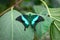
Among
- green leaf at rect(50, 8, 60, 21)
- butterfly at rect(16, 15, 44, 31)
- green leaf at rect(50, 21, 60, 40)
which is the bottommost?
green leaf at rect(50, 21, 60, 40)

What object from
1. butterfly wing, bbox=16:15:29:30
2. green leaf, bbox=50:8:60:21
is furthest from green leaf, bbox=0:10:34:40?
green leaf, bbox=50:8:60:21

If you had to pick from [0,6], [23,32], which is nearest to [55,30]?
[23,32]

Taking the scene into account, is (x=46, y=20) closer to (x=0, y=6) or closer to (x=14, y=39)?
(x=14, y=39)

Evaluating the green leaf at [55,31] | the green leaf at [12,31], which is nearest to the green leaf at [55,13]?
the green leaf at [55,31]

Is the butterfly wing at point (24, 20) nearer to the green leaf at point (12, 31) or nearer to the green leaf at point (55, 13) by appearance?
the green leaf at point (12, 31)

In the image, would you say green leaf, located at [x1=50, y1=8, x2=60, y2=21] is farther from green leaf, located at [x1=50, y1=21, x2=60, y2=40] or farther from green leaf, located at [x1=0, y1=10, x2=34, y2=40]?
green leaf, located at [x1=0, y1=10, x2=34, y2=40]

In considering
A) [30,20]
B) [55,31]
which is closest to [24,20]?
[30,20]

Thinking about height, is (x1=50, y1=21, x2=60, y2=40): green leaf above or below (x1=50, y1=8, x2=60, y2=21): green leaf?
below

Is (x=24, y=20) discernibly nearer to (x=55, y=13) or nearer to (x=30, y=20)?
(x=30, y=20)
